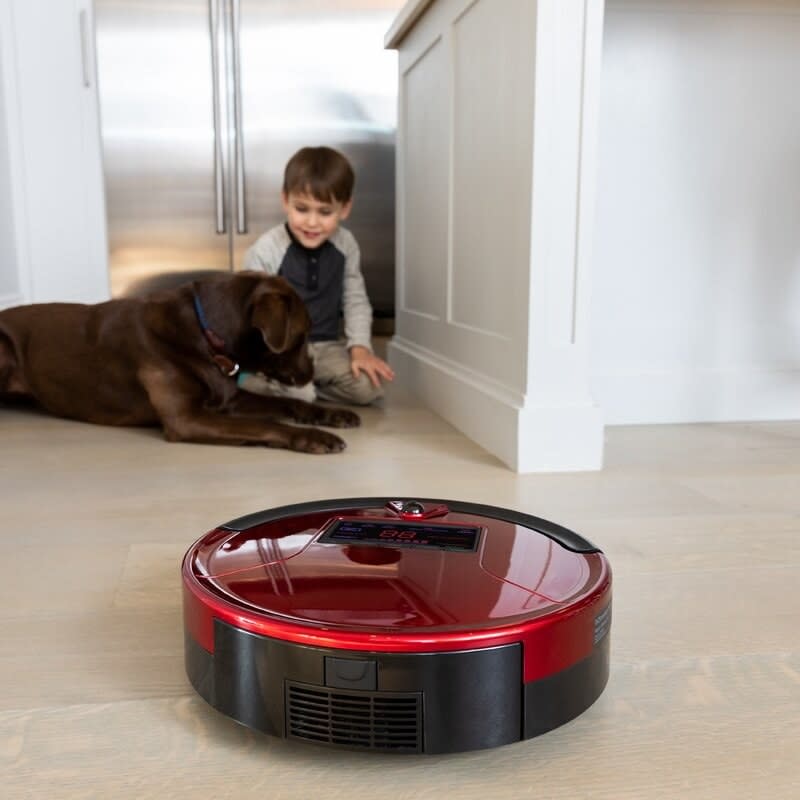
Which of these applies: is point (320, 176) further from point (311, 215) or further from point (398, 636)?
point (398, 636)

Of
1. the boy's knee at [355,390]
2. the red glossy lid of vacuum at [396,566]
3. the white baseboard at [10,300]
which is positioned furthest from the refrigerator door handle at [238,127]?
the red glossy lid of vacuum at [396,566]

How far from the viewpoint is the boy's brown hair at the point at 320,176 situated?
208 centimetres

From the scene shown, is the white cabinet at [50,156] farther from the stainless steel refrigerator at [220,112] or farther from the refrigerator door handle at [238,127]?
the refrigerator door handle at [238,127]

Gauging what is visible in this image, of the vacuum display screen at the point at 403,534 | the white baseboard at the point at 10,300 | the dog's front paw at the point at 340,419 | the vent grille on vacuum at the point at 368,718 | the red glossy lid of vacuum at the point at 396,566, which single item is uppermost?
the white baseboard at the point at 10,300

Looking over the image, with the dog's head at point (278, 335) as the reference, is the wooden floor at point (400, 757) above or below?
below

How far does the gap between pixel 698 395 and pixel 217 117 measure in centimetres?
181

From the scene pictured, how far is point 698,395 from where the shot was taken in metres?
1.81

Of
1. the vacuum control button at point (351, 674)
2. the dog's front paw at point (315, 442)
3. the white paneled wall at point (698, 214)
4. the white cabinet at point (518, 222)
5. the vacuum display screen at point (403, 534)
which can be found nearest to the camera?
the vacuum control button at point (351, 674)

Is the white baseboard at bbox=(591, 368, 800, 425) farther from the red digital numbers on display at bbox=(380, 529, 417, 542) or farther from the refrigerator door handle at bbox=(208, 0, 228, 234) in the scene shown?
the refrigerator door handle at bbox=(208, 0, 228, 234)

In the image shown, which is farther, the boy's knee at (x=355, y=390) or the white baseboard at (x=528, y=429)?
the boy's knee at (x=355, y=390)

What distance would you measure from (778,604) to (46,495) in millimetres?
979

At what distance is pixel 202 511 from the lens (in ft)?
3.82

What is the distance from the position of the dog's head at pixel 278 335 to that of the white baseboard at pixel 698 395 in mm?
610

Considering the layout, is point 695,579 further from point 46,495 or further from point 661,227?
point 661,227
